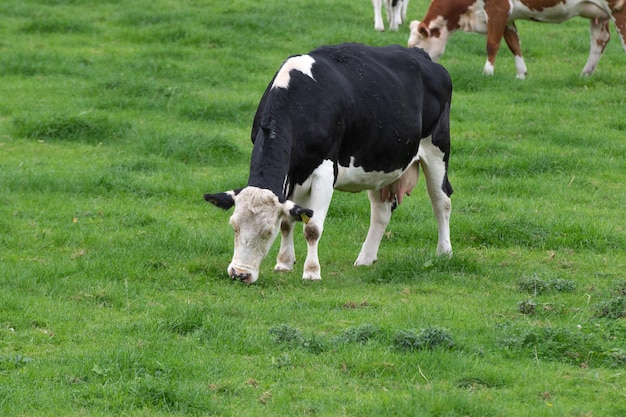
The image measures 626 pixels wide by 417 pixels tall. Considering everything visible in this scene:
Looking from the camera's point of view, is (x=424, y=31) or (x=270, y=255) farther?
(x=424, y=31)

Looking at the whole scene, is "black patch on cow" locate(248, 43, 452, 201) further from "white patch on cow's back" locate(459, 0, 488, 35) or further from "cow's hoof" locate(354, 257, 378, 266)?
"white patch on cow's back" locate(459, 0, 488, 35)

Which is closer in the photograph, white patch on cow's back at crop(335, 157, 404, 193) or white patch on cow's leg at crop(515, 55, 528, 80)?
white patch on cow's back at crop(335, 157, 404, 193)

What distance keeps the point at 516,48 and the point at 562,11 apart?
3.14 ft

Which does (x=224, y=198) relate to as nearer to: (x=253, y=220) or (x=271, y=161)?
(x=253, y=220)

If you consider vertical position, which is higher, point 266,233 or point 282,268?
point 266,233

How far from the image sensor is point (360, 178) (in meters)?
9.63

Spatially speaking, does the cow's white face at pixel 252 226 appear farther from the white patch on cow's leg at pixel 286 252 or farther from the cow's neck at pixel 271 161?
the white patch on cow's leg at pixel 286 252

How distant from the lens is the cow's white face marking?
855 centimetres

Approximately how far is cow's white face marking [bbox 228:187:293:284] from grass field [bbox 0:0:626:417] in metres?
0.20

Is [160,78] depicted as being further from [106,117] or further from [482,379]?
[482,379]

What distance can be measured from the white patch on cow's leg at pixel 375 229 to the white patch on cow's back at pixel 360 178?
444mm

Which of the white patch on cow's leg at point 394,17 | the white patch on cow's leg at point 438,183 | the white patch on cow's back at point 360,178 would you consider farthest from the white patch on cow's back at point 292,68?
the white patch on cow's leg at point 394,17

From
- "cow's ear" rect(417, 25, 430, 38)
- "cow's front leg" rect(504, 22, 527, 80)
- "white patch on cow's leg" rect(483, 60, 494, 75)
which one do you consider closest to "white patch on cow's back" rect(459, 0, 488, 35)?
"cow's front leg" rect(504, 22, 527, 80)

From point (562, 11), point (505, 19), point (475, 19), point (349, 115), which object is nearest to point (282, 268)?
point (349, 115)
